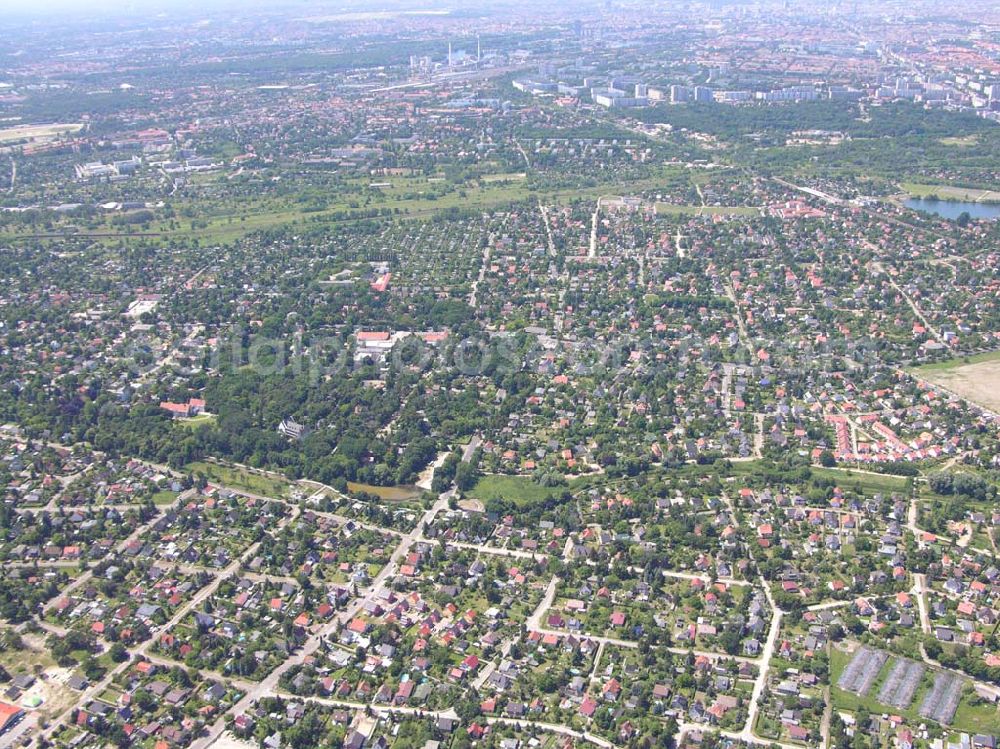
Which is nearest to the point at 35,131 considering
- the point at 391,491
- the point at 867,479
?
the point at 391,491

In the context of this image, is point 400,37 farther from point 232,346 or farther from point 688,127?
point 232,346

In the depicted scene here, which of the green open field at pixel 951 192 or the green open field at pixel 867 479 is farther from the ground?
the green open field at pixel 951 192

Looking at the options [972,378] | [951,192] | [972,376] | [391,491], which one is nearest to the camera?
[391,491]

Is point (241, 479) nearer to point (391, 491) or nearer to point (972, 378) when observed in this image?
point (391, 491)

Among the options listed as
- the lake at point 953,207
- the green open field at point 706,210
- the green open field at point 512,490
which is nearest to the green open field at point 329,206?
the green open field at point 706,210

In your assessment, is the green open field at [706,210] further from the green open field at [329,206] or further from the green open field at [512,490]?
the green open field at [512,490]

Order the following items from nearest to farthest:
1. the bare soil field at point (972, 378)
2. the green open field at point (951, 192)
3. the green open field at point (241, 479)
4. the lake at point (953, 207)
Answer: the green open field at point (241, 479)
the bare soil field at point (972, 378)
the lake at point (953, 207)
the green open field at point (951, 192)
